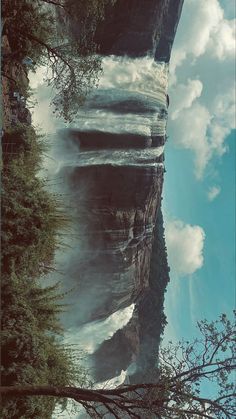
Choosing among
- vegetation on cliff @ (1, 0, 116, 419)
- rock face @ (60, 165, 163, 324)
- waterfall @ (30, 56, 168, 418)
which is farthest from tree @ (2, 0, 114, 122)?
rock face @ (60, 165, 163, 324)

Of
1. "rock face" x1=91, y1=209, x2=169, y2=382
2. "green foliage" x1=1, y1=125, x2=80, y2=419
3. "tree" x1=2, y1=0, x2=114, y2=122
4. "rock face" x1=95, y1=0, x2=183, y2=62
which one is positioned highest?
"rock face" x1=95, y1=0, x2=183, y2=62

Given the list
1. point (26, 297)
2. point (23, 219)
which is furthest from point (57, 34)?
point (26, 297)

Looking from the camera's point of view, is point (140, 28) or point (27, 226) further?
point (140, 28)

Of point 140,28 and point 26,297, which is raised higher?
point 140,28

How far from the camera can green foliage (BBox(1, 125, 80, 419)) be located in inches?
523

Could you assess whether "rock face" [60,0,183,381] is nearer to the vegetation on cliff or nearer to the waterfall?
the waterfall

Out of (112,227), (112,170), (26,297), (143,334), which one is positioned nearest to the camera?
(26,297)

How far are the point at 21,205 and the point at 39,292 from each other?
3.56 metres

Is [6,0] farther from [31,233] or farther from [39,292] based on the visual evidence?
[39,292]

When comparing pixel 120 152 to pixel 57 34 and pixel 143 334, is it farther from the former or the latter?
pixel 143 334

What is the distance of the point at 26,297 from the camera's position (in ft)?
50.5

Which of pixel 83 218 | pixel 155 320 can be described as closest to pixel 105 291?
pixel 83 218

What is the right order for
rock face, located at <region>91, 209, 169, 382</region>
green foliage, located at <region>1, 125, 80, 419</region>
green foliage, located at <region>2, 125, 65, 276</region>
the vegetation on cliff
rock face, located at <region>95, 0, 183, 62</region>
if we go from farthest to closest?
rock face, located at <region>91, 209, 169, 382</region>
rock face, located at <region>95, 0, 183, 62</region>
green foliage, located at <region>2, 125, 65, 276</region>
the vegetation on cliff
green foliage, located at <region>1, 125, 80, 419</region>

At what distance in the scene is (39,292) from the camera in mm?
16156
